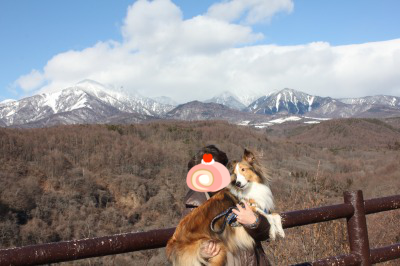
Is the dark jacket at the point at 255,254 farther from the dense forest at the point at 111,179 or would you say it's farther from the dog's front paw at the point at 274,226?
the dense forest at the point at 111,179

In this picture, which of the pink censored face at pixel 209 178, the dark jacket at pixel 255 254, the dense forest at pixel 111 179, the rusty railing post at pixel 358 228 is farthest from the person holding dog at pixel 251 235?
the dense forest at pixel 111 179

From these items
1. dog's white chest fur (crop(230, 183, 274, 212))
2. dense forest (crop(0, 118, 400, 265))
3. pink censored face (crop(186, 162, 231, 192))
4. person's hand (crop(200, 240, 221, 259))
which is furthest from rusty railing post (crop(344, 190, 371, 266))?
dense forest (crop(0, 118, 400, 265))

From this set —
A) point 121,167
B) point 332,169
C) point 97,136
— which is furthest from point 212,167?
point 332,169

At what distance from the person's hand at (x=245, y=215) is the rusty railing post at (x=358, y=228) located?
1647 mm

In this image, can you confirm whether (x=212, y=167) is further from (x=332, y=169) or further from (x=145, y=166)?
(x=332, y=169)

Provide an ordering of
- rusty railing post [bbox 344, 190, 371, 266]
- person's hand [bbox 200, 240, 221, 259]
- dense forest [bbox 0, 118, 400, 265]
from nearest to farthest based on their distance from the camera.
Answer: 1. person's hand [bbox 200, 240, 221, 259]
2. rusty railing post [bbox 344, 190, 371, 266]
3. dense forest [bbox 0, 118, 400, 265]

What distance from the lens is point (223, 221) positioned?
2.21m

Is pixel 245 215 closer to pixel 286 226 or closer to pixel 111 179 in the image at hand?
pixel 286 226

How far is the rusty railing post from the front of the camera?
3.52 metres

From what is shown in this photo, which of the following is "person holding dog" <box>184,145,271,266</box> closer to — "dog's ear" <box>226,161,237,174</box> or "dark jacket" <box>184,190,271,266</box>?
"dark jacket" <box>184,190,271,266</box>

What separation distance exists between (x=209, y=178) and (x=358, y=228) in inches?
77.2

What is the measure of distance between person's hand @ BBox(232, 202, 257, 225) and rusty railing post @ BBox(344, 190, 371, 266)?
5.40ft

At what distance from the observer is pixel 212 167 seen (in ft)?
7.36

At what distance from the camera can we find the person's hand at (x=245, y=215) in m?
2.23
